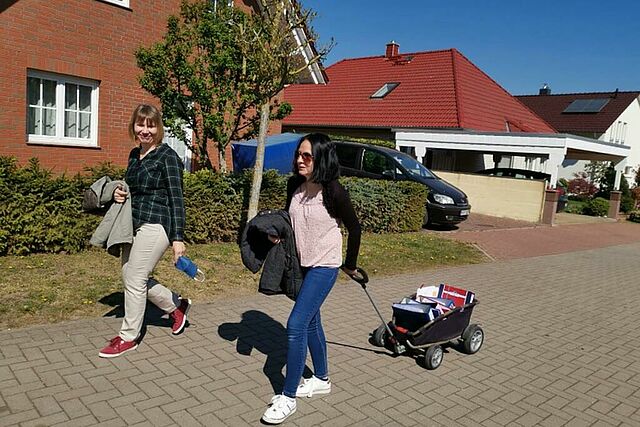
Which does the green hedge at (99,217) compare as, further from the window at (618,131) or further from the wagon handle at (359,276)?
the window at (618,131)

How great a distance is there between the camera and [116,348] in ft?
14.4

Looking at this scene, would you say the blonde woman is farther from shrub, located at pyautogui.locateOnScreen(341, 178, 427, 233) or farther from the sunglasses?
shrub, located at pyautogui.locateOnScreen(341, 178, 427, 233)

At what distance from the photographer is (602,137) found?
36.7 meters

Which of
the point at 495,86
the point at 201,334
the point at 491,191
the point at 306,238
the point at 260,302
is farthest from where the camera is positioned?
the point at 495,86

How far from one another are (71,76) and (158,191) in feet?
27.8

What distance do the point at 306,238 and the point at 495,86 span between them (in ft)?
84.1

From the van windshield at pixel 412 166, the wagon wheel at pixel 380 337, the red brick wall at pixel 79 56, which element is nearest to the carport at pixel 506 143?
the van windshield at pixel 412 166

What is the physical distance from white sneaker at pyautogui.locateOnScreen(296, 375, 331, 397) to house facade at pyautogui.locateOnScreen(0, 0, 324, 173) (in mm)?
8869

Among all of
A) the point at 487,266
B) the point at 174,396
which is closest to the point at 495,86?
the point at 487,266

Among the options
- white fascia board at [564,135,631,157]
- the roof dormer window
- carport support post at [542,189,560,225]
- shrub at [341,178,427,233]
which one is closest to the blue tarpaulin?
shrub at [341,178,427,233]

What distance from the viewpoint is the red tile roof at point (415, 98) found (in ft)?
75.1

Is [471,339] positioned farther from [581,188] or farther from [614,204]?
[581,188]

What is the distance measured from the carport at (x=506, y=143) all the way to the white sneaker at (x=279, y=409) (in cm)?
1553

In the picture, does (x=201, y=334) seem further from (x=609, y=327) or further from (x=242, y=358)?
(x=609, y=327)
